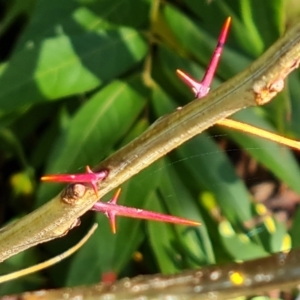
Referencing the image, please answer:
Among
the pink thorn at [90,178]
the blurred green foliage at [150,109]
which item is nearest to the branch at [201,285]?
the blurred green foliage at [150,109]

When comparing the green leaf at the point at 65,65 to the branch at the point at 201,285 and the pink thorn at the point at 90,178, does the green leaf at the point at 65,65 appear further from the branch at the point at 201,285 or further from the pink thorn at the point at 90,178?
the pink thorn at the point at 90,178

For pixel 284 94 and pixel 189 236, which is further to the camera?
pixel 189 236

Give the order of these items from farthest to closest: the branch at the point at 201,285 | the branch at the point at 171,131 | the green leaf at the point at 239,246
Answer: the green leaf at the point at 239,246 → the branch at the point at 201,285 → the branch at the point at 171,131

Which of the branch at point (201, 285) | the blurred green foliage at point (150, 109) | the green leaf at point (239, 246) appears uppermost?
the blurred green foliage at point (150, 109)

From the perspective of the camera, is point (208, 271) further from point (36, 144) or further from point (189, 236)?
point (36, 144)

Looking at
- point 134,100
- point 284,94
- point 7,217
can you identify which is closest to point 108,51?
point 134,100
